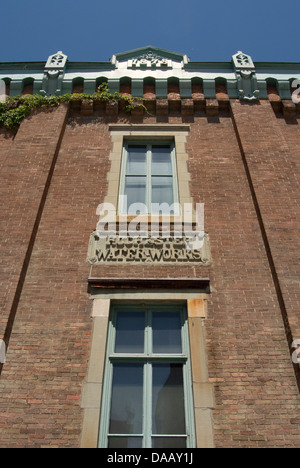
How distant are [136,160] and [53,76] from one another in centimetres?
357

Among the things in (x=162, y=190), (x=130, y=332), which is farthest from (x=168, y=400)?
(x=162, y=190)

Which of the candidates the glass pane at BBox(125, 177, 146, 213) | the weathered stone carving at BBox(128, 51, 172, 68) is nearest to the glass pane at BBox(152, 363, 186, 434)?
the glass pane at BBox(125, 177, 146, 213)

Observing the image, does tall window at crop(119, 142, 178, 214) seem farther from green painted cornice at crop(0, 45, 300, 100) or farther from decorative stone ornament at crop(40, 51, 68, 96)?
decorative stone ornament at crop(40, 51, 68, 96)

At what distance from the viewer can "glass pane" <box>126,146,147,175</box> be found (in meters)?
9.57

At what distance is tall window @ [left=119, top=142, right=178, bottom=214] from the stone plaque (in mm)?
982

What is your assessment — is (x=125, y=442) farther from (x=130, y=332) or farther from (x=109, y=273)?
(x=109, y=273)

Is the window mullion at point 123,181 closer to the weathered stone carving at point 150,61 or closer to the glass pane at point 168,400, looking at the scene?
the weathered stone carving at point 150,61

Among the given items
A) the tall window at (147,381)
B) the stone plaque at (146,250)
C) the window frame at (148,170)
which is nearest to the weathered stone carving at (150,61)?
the window frame at (148,170)

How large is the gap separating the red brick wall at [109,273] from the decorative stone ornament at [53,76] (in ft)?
3.04

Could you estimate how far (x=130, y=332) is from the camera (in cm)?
676

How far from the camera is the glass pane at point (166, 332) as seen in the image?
21.5 ft

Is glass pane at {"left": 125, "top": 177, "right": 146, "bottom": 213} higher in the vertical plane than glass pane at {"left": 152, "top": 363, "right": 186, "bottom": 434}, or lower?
higher
